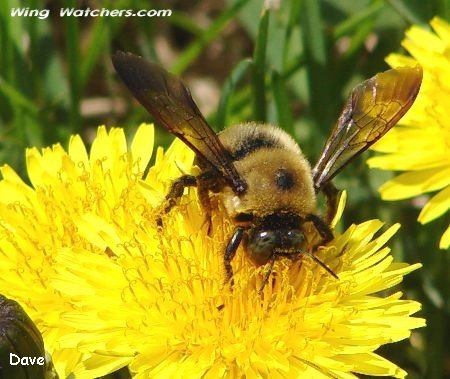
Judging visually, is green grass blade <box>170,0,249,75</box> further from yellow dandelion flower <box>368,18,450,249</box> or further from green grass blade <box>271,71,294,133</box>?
yellow dandelion flower <box>368,18,450,249</box>

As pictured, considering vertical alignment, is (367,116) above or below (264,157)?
above

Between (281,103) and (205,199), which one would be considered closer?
(205,199)

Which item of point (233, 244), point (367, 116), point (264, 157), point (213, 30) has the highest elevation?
point (213, 30)

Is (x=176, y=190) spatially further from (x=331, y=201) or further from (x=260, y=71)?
(x=260, y=71)

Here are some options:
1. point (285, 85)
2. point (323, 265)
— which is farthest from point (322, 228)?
point (285, 85)

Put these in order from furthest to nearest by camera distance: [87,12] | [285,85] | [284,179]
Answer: [285,85]
[87,12]
[284,179]

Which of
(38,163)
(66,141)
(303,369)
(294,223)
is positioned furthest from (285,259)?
(66,141)

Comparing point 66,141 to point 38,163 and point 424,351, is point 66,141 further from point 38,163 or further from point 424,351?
point 424,351
